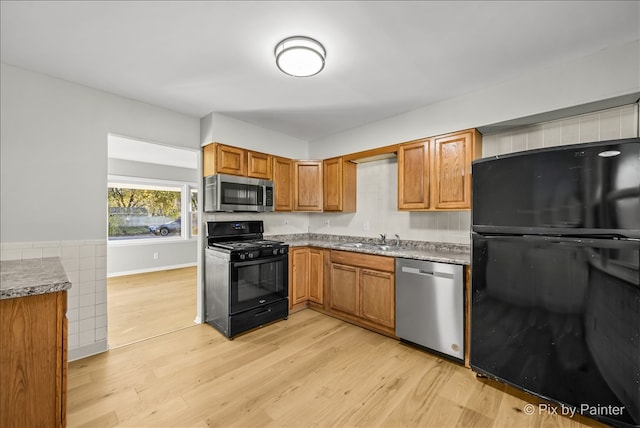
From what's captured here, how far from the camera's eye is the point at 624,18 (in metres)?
1.72

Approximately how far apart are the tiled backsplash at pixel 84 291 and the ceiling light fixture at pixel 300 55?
2445 millimetres

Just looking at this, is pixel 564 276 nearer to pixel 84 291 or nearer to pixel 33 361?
pixel 33 361

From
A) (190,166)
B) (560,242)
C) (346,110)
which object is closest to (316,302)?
(346,110)

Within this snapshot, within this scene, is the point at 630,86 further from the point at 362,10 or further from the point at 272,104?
the point at 272,104

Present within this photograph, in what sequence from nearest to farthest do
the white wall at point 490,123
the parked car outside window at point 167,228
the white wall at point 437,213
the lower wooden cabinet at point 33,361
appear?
the lower wooden cabinet at point 33,361, the white wall at point 490,123, the white wall at point 437,213, the parked car outside window at point 167,228

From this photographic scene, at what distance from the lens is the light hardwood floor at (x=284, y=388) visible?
178 centimetres

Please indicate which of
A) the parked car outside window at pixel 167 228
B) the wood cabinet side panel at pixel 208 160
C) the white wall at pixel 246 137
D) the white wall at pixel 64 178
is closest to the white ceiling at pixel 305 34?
the white wall at pixel 64 178

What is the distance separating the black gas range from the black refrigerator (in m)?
2.14

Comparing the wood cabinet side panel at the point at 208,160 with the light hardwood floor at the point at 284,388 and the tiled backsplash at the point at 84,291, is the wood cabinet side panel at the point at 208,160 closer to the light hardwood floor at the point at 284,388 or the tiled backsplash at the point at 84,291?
the tiled backsplash at the point at 84,291

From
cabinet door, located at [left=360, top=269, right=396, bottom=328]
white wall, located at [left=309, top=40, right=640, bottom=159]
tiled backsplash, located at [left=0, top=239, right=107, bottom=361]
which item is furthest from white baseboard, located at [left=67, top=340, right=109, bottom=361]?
white wall, located at [left=309, top=40, right=640, bottom=159]

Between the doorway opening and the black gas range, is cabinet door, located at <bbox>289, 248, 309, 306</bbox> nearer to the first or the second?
the black gas range

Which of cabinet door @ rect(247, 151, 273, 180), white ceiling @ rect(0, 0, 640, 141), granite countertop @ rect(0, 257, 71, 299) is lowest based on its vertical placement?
granite countertop @ rect(0, 257, 71, 299)

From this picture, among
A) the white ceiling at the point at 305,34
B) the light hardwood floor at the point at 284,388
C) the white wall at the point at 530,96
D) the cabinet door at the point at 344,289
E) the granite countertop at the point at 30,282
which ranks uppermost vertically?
the white ceiling at the point at 305,34

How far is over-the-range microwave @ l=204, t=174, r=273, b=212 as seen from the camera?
10.6 feet
